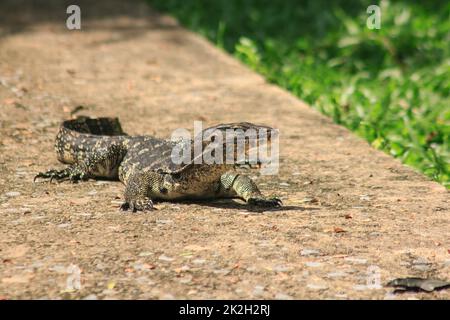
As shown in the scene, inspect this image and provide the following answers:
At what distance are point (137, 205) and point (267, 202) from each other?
0.92m

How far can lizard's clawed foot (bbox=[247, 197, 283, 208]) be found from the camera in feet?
20.7

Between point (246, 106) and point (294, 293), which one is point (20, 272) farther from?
point (246, 106)

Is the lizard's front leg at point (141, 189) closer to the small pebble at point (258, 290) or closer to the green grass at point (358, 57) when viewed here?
the small pebble at point (258, 290)

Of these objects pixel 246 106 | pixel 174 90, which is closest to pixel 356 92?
pixel 246 106

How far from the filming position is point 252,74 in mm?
10992

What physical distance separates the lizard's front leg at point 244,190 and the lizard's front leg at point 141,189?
1.55 feet

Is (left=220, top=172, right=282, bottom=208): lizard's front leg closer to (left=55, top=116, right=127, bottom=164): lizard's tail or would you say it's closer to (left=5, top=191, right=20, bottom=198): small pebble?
(left=55, top=116, right=127, bottom=164): lizard's tail

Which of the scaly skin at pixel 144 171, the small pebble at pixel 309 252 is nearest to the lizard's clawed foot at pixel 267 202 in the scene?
the scaly skin at pixel 144 171

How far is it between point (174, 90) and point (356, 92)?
207 centimetres

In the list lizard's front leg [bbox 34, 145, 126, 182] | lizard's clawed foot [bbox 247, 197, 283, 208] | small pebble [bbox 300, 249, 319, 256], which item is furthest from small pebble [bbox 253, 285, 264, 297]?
lizard's front leg [bbox 34, 145, 126, 182]

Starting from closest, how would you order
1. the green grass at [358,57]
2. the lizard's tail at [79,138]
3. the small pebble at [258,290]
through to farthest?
the small pebble at [258,290] → the lizard's tail at [79,138] → the green grass at [358,57]

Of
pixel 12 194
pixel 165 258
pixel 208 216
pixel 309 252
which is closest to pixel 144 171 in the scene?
pixel 208 216

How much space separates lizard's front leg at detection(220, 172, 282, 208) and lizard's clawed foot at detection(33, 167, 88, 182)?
125cm

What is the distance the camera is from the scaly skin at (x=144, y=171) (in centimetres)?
629
